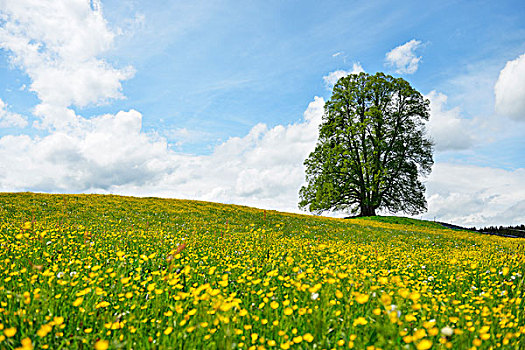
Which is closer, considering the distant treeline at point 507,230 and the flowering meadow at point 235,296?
the flowering meadow at point 235,296

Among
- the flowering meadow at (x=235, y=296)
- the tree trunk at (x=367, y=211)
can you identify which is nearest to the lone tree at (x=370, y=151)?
the tree trunk at (x=367, y=211)

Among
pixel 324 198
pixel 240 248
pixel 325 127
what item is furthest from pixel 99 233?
pixel 325 127

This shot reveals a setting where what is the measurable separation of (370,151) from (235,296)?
99.6 feet

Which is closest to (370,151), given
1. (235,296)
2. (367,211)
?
(367,211)

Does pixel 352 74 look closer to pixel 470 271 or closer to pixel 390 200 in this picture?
pixel 390 200

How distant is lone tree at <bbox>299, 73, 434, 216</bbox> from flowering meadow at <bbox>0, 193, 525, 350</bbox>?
2241 centimetres

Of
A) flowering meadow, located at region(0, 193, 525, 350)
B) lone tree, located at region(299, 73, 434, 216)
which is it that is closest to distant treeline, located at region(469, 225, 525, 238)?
lone tree, located at region(299, 73, 434, 216)

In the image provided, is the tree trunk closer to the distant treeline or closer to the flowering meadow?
the distant treeline

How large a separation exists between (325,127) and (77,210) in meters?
24.9

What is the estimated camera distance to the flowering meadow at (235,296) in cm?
288

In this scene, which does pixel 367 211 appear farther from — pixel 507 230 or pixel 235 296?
pixel 235 296

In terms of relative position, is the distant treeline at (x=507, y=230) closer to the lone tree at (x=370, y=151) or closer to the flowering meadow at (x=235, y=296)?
the lone tree at (x=370, y=151)

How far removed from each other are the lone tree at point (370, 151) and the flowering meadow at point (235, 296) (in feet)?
73.5

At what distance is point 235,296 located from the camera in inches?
169
